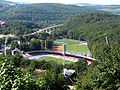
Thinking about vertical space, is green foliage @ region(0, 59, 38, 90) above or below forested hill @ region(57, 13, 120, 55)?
above

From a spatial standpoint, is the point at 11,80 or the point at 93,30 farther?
the point at 93,30

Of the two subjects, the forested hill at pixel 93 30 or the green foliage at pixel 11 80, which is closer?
the green foliage at pixel 11 80

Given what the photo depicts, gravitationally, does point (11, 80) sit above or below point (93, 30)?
above

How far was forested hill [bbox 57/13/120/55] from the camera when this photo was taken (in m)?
62.1

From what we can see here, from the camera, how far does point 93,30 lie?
271 ft

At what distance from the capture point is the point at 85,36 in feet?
267

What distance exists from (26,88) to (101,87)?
32.2ft

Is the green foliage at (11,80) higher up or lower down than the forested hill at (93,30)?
higher up

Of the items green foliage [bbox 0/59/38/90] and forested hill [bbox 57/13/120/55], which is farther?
forested hill [bbox 57/13/120/55]

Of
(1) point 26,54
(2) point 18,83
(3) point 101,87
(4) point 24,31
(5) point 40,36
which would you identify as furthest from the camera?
(4) point 24,31

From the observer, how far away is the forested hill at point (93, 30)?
62.1 meters

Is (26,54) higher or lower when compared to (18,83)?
lower

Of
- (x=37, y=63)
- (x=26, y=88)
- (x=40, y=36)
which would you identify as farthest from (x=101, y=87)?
(x=40, y=36)

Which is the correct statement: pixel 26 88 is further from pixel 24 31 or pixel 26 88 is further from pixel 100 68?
pixel 24 31
